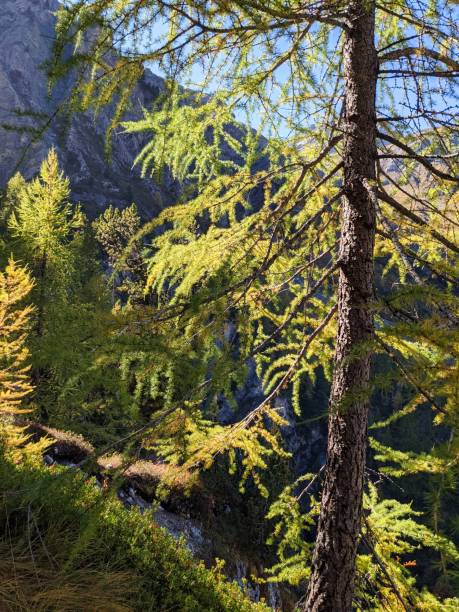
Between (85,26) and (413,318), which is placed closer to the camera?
(85,26)

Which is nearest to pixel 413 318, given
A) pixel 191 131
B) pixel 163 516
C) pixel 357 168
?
pixel 357 168

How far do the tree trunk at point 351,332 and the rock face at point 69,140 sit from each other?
50736 mm

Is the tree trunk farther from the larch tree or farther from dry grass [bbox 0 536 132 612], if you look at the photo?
dry grass [bbox 0 536 132 612]

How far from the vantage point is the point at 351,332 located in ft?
8.78

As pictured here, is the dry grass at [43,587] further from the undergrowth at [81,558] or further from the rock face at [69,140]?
the rock face at [69,140]

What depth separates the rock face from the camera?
184 feet

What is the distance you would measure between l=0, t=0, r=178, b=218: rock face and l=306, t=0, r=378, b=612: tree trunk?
50.7 meters

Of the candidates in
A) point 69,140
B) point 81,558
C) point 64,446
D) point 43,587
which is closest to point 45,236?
point 64,446

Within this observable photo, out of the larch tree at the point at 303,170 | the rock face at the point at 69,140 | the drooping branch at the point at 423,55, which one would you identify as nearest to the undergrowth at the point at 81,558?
the larch tree at the point at 303,170

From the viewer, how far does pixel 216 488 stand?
42.4 feet

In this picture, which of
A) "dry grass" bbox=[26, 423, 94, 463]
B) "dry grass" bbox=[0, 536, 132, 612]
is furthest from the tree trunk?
"dry grass" bbox=[26, 423, 94, 463]

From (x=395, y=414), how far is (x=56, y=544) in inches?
95.8

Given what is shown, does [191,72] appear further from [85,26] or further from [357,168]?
[357,168]

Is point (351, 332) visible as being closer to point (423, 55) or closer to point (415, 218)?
point (415, 218)
